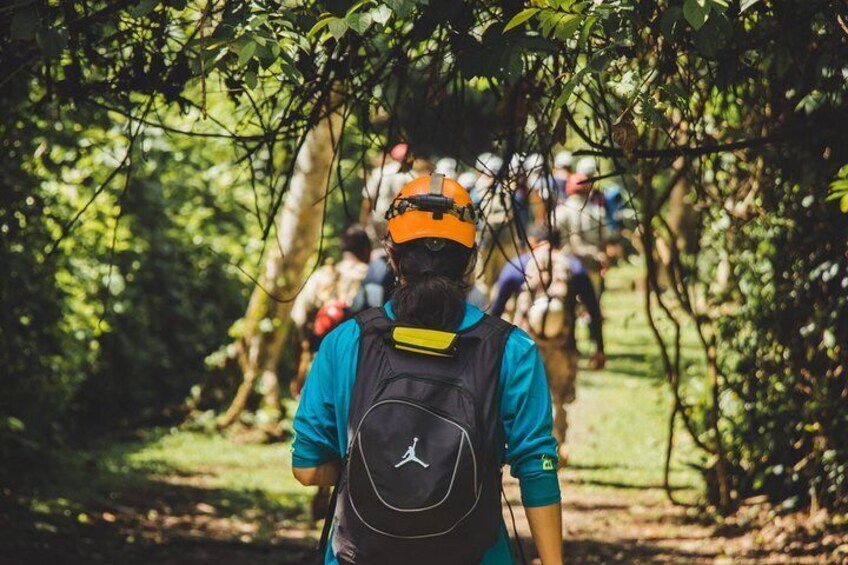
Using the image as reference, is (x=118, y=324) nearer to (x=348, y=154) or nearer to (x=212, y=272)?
(x=212, y=272)

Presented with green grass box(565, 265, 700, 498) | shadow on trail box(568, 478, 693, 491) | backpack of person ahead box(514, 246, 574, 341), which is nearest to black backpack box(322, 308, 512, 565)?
green grass box(565, 265, 700, 498)

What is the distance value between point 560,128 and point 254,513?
5.30 metres

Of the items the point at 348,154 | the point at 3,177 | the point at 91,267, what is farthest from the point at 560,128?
the point at 348,154

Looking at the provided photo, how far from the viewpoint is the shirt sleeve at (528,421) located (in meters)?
3.24

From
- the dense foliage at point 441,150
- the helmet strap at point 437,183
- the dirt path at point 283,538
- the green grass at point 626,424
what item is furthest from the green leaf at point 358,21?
the green grass at point 626,424

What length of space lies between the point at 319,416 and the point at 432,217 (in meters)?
0.61

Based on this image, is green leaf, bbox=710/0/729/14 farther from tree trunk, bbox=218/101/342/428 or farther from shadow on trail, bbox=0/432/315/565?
tree trunk, bbox=218/101/342/428

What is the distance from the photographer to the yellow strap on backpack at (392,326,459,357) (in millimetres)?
3170

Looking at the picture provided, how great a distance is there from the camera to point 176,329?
13266 mm

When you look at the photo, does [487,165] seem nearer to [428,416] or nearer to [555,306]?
[428,416]

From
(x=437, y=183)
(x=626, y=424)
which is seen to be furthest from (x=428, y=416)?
(x=626, y=424)

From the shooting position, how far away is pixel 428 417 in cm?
309

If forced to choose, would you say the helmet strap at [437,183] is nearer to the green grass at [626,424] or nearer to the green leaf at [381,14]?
the green leaf at [381,14]

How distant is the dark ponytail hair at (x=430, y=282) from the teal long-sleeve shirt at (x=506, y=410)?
6cm
